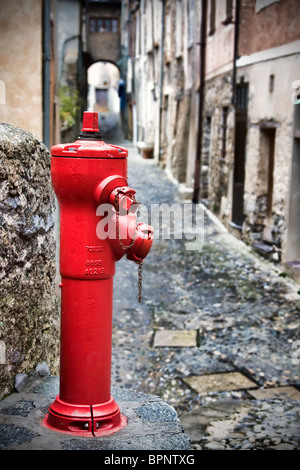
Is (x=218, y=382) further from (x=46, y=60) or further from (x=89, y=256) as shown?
(x=46, y=60)

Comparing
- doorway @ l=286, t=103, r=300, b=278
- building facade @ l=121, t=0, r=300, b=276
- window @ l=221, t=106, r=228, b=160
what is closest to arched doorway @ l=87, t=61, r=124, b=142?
building facade @ l=121, t=0, r=300, b=276

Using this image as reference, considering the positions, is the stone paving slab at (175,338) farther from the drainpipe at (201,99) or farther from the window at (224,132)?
the drainpipe at (201,99)

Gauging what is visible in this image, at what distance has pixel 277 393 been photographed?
213 inches

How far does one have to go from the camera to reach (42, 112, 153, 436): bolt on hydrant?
254 cm

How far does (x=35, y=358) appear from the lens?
10.2 feet

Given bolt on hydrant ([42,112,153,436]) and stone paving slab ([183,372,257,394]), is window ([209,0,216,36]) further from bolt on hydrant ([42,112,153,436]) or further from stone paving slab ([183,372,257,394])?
bolt on hydrant ([42,112,153,436])

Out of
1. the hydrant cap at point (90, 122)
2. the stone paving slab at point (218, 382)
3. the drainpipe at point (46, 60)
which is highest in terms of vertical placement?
the drainpipe at point (46, 60)

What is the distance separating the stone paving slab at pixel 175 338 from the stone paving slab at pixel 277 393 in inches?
48.0

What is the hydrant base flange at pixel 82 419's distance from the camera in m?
2.61

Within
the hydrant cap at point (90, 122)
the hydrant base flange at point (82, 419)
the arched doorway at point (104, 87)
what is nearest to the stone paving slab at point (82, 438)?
the hydrant base flange at point (82, 419)

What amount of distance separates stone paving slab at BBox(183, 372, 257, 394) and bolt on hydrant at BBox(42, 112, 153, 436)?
119 inches

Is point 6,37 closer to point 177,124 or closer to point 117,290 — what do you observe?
point 117,290

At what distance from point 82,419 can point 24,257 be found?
78 centimetres

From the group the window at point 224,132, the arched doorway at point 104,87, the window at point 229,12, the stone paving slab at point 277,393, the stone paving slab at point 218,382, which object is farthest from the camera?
the arched doorway at point 104,87
